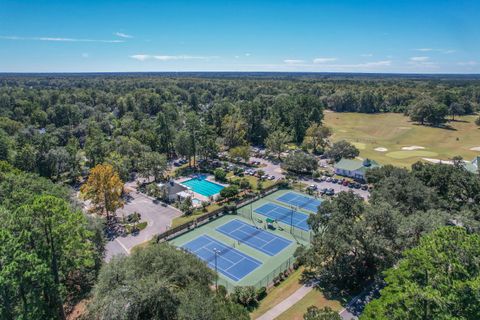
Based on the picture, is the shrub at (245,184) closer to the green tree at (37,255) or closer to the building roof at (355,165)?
the building roof at (355,165)

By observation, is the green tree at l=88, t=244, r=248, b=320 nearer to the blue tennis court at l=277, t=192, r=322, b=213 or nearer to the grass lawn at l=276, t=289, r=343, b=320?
the grass lawn at l=276, t=289, r=343, b=320

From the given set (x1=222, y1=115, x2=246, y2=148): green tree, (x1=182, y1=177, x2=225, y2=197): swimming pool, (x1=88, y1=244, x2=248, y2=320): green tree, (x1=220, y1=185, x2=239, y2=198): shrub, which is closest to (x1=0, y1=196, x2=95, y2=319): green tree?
(x1=88, y1=244, x2=248, y2=320): green tree

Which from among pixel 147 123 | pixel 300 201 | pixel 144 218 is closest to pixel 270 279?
pixel 300 201

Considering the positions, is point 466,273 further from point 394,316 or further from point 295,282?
point 295,282

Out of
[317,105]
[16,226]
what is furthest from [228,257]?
[317,105]

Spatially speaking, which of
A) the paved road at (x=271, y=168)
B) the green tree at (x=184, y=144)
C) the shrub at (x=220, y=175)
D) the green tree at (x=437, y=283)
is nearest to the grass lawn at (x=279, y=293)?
the green tree at (x=437, y=283)

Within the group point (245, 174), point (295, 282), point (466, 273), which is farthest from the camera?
point (245, 174)

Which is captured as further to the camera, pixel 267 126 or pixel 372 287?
pixel 267 126

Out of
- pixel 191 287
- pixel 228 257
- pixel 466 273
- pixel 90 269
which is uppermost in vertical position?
pixel 466 273
